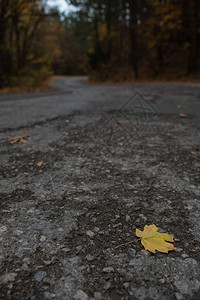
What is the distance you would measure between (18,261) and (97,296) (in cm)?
40

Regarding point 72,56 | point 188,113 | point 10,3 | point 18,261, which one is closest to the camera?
point 18,261

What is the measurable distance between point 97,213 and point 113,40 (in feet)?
62.2

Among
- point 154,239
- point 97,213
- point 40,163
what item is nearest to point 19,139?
point 40,163

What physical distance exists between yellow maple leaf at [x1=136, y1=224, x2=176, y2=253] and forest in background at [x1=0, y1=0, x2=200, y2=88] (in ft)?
31.4

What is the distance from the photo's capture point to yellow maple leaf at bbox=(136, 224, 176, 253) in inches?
44.9

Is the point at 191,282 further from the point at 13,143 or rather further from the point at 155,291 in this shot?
the point at 13,143

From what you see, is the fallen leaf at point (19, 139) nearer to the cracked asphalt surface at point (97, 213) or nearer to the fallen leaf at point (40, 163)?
the cracked asphalt surface at point (97, 213)

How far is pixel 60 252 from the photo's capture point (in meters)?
1.13

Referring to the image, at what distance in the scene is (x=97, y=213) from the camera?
143 cm

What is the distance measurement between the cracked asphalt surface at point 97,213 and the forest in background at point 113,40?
8.35m

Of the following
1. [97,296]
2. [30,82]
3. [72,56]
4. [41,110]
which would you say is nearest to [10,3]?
[30,82]

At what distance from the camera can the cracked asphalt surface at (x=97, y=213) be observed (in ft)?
3.18

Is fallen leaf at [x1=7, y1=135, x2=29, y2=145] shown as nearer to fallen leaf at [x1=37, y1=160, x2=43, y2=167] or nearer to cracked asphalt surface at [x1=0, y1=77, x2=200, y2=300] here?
cracked asphalt surface at [x1=0, y1=77, x2=200, y2=300]

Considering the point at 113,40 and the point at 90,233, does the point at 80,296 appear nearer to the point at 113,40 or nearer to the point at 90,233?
the point at 90,233
